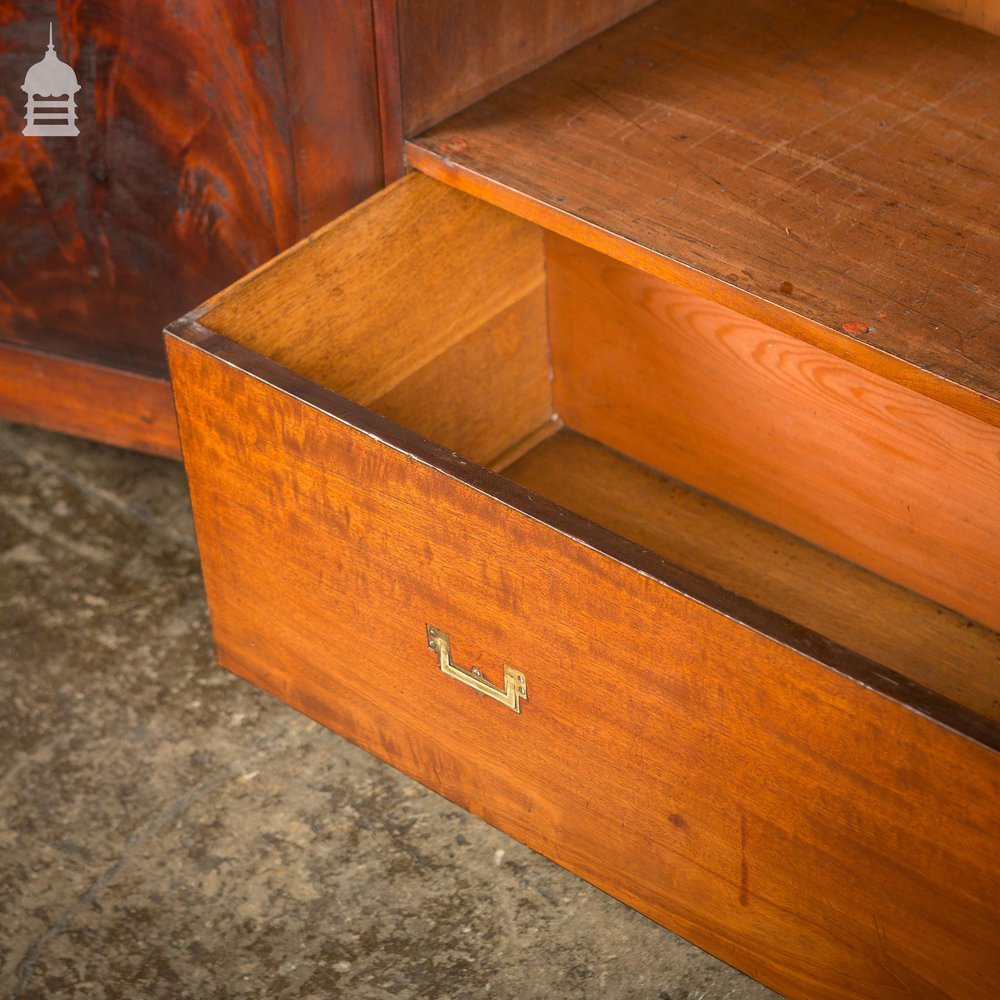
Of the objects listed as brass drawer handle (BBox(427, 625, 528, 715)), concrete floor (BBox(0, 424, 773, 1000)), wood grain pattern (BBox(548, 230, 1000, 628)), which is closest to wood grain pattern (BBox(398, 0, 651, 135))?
wood grain pattern (BBox(548, 230, 1000, 628))

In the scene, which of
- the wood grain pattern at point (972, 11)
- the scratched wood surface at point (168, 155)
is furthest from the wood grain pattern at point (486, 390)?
the wood grain pattern at point (972, 11)

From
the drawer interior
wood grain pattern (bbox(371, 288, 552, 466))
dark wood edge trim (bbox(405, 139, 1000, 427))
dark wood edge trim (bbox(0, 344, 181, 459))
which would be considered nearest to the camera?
dark wood edge trim (bbox(405, 139, 1000, 427))

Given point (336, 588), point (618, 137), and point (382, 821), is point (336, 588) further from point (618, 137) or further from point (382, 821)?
point (618, 137)

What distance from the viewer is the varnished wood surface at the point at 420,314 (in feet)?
4.01

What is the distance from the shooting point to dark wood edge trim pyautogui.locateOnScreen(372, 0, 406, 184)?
120 cm

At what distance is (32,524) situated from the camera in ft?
5.28

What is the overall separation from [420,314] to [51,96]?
0.36 m

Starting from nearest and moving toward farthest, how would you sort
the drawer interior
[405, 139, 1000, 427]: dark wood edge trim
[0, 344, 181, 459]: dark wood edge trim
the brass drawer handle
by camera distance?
[405, 139, 1000, 427]: dark wood edge trim, the brass drawer handle, the drawer interior, [0, 344, 181, 459]: dark wood edge trim

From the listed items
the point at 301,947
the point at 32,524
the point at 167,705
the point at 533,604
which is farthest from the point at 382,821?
the point at 32,524

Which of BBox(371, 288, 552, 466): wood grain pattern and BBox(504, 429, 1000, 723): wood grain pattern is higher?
BBox(371, 288, 552, 466): wood grain pattern

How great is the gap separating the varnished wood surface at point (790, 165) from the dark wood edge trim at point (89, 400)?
0.41m

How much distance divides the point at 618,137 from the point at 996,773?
1.96ft

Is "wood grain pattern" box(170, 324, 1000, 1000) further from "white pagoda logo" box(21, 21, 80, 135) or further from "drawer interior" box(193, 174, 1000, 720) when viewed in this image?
"white pagoda logo" box(21, 21, 80, 135)

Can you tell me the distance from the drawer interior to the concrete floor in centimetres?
29
